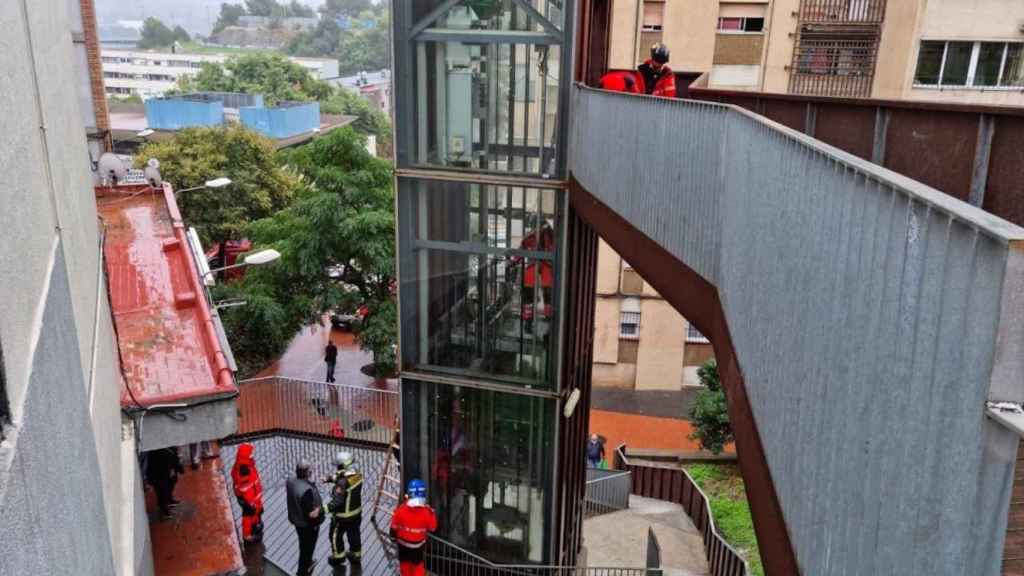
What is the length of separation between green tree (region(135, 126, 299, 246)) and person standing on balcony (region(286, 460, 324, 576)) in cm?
2007

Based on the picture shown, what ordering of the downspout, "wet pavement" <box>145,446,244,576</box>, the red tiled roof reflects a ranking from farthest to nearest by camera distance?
the downspout, "wet pavement" <box>145,446,244,576</box>, the red tiled roof

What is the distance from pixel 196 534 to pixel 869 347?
9.14 m

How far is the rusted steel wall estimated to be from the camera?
11.1ft

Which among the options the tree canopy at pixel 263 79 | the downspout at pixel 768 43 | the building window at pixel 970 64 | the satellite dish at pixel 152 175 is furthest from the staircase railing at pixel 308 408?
the tree canopy at pixel 263 79

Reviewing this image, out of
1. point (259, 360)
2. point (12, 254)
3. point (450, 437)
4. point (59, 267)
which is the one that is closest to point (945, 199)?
point (12, 254)

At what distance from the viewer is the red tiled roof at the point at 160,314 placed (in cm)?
832

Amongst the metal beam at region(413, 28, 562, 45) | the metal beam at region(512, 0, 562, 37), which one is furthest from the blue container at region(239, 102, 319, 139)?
the metal beam at region(512, 0, 562, 37)

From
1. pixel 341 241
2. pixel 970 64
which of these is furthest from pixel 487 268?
pixel 970 64

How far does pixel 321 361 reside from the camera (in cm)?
3062

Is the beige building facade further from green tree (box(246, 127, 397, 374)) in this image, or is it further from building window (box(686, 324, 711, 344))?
green tree (box(246, 127, 397, 374))

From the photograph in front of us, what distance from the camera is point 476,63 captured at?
1038cm

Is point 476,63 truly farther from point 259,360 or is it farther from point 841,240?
point 259,360

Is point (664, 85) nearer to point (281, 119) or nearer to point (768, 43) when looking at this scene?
point (768, 43)

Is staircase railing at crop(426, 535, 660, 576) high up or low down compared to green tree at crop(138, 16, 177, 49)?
down
